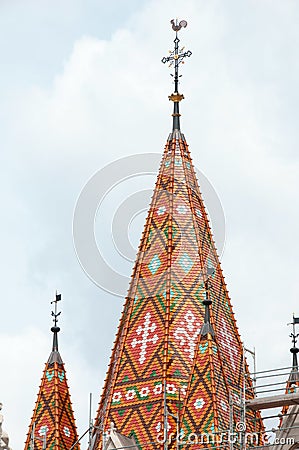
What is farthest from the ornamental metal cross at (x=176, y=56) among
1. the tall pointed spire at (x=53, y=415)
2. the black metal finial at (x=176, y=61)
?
the tall pointed spire at (x=53, y=415)

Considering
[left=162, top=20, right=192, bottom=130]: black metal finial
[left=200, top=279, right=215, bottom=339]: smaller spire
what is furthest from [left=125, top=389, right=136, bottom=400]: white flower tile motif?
[left=162, top=20, right=192, bottom=130]: black metal finial

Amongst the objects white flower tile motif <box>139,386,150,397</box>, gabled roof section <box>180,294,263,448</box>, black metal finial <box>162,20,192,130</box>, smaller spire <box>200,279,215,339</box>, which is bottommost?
gabled roof section <box>180,294,263,448</box>

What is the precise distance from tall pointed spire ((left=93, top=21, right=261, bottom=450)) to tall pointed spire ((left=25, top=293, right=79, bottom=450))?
2.60ft

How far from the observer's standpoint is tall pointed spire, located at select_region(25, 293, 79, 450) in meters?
32.6

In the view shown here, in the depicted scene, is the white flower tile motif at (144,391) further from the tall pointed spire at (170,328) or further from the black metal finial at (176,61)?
the black metal finial at (176,61)

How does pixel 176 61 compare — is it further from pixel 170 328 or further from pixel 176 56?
pixel 170 328

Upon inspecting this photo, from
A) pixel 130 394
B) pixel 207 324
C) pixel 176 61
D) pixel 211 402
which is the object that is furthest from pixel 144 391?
pixel 176 61

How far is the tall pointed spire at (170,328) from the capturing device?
3105cm

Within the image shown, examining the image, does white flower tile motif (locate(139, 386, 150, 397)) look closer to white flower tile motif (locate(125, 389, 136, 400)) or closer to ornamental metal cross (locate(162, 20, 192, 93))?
white flower tile motif (locate(125, 389, 136, 400))

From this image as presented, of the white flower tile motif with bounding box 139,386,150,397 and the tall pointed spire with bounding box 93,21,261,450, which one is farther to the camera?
the white flower tile motif with bounding box 139,386,150,397

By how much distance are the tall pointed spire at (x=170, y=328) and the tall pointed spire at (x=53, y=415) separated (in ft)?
2.60

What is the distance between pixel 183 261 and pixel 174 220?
963 mm

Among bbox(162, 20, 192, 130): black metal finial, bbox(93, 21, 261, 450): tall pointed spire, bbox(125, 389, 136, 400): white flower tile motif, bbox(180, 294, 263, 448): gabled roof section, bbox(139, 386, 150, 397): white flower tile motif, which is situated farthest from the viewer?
bbox(162, 20, 192, 130): black metal finial

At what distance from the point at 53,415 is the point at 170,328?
2.52 m
